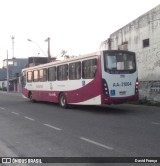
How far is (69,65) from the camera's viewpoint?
70.1 feet

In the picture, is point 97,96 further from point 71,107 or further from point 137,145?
point 137,145

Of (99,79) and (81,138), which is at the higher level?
(99,79)

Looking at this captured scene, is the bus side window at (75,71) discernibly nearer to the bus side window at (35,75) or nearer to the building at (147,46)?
the bus side window at (35,75)

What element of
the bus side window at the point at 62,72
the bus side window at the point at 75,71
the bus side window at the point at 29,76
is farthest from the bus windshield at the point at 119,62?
the bus side window at the point at 29,76

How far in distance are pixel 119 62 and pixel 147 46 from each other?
27.9 ft

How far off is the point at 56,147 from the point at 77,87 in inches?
420

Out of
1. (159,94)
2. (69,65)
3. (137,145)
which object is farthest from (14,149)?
(159,94)

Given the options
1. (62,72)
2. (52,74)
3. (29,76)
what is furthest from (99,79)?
(29,76)

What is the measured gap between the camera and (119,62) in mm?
18438

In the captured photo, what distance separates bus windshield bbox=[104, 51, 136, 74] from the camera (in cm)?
1803

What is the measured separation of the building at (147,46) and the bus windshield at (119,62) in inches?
233

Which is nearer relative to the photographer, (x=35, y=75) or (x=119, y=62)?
(x=119, y=62)

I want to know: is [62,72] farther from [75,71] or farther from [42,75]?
[42,75]

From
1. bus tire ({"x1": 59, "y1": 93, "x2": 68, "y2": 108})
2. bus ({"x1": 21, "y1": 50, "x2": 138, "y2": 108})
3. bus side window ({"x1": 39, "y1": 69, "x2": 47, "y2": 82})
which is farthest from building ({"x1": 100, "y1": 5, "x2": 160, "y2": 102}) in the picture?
bus side window ({"x1": 39, "y1": 69, "x2": 47, "y2": 82})
